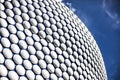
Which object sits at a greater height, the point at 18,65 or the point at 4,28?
the point at 4,28

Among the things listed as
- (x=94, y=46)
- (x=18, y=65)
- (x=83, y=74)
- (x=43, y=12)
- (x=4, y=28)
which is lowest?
(x=18, y=65)

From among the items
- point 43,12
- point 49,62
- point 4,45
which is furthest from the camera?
point 43,12

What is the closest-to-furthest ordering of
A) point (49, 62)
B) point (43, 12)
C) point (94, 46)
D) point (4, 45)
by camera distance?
point (4, 45)
point (49, 62)
point (43, 12)
point (94, 46)

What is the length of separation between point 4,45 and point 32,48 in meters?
0.38

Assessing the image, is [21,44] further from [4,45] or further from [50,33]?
[50,33]

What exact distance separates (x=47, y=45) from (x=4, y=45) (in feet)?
2.15

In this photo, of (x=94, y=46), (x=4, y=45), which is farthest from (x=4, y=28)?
(x=94, y=46)

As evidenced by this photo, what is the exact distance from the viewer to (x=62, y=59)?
15.6 ft

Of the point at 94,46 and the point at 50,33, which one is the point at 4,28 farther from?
the point at 94,46

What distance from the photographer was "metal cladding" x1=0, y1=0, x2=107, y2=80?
4155 mm

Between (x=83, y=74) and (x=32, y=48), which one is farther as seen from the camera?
(x=83, y=74)

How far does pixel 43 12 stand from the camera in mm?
5020

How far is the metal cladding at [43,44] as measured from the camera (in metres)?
4.16

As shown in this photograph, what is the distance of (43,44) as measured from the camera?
4.52m
